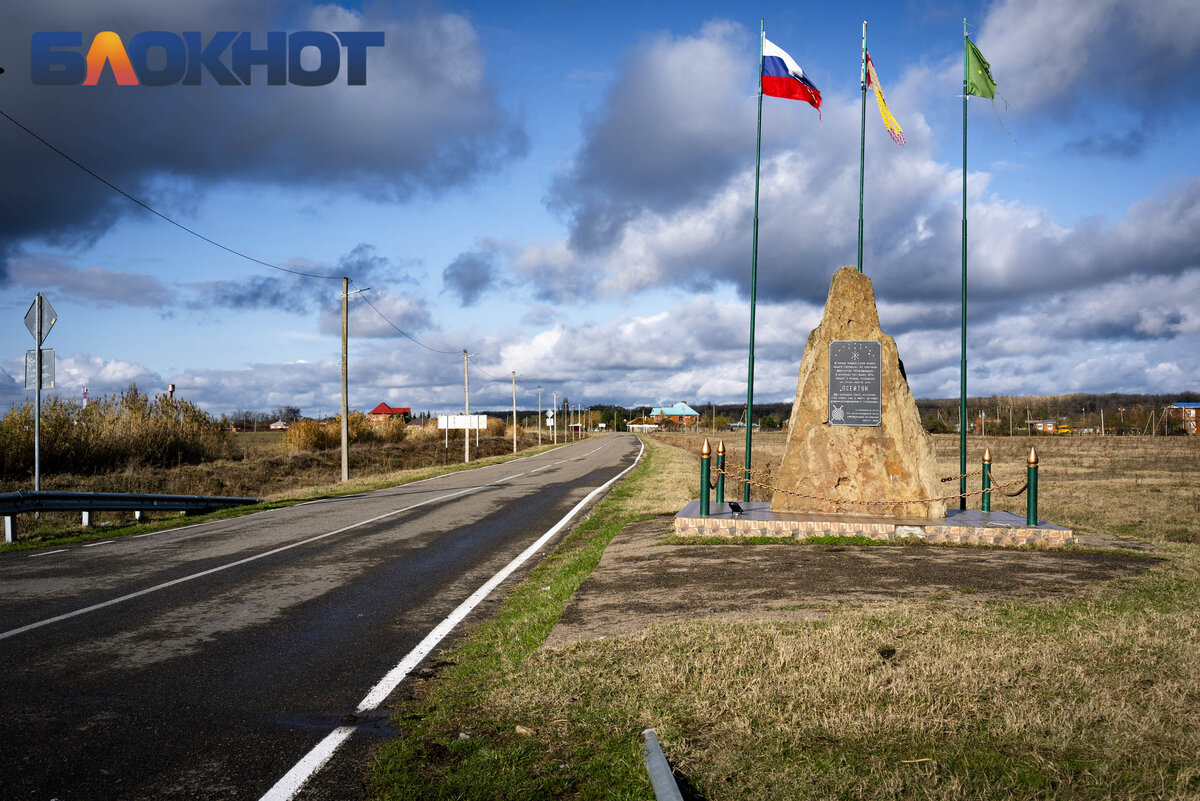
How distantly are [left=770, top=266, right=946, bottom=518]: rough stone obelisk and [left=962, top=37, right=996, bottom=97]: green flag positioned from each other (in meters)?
4.33

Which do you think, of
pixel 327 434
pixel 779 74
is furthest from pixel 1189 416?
pixel 779 74

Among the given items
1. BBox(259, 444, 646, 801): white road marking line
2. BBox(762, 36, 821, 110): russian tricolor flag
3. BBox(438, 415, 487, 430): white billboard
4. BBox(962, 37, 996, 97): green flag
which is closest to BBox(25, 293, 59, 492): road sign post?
BBox(259, 444, 646, 801): white road marking line

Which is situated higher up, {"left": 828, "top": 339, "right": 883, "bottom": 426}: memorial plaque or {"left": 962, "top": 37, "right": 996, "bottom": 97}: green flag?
{"left": 962, "top": 37, "right": 996, "bottom": 97}: green flag

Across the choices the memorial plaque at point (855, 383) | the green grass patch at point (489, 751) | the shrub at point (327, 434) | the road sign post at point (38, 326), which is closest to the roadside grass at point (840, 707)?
the green grass patch at point (489, 751)

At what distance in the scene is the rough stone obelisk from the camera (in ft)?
36.6

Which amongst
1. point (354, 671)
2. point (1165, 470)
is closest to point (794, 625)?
point (354, 671)

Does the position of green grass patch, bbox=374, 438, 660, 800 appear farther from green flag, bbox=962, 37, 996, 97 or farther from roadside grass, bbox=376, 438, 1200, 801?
green flag, bbox=962, 37, 996, 97

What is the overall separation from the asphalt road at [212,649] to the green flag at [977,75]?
1071 cm

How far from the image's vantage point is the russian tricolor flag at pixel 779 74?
525 inches

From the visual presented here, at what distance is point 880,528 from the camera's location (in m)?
10.4

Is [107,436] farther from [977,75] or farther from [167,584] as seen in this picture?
[977,75]

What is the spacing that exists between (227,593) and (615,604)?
428cm

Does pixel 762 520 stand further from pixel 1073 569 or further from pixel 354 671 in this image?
pixel 354 671

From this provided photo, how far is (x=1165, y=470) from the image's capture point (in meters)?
32.1
